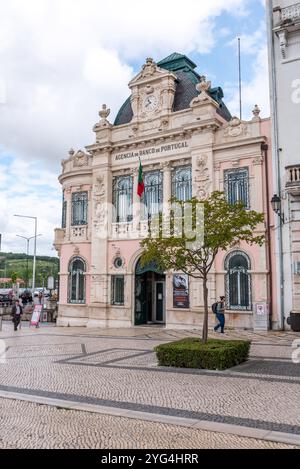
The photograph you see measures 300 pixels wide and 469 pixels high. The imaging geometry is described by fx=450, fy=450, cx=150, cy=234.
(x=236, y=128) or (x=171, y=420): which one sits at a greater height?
(x=236, y=128)

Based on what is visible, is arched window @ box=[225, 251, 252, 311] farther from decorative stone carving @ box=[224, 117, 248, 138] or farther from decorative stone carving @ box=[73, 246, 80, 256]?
decorative stone carving @ box=[73, 246, 80, 256]

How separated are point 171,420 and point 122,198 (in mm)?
18779

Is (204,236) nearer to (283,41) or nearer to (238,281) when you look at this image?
(238,281)

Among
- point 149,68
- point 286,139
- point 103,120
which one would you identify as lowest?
point 286,139

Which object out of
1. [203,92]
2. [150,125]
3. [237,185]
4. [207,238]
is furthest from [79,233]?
[207,238]

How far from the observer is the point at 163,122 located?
23406 mm

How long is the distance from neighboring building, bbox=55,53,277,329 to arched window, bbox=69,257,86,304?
0.19ft

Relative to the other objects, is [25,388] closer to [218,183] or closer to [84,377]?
[84,377]

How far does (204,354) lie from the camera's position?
10781mm

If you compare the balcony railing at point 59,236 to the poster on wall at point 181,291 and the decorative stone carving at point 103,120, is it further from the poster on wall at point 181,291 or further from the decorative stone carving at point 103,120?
the poster on wall at point 181,291

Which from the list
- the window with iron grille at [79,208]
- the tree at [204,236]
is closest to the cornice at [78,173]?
the window with iron grille at [79,208]

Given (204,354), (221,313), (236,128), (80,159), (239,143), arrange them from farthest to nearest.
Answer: (80,159) < (236,128) < (239,143) < (221,313) < (204,354)

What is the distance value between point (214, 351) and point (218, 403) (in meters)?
2.88
